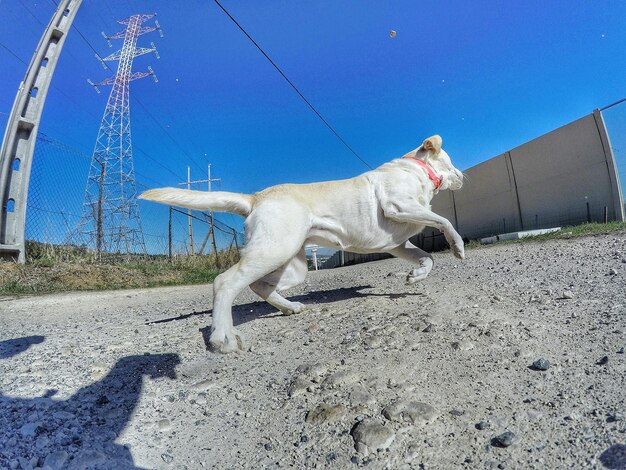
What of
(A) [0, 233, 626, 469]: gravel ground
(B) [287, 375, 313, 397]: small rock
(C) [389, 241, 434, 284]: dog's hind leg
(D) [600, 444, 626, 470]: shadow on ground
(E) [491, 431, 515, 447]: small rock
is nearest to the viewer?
(D) [600, 444, 626, 470]: shadow on ground

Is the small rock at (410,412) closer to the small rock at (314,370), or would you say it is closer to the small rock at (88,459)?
the small rock at (314,370)

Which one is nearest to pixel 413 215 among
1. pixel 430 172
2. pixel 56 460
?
pixel 430 172

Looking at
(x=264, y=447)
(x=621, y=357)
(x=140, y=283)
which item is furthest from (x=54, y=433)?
(x=140, y=283)

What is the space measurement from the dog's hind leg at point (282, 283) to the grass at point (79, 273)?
20.0 feet

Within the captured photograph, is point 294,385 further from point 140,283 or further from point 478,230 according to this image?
point 478,230

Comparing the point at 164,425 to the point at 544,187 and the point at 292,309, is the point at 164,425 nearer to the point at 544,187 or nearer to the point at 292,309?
the point at 292,309

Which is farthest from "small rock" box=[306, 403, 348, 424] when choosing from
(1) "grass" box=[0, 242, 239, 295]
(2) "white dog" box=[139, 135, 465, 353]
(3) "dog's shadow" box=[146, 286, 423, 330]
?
(1) "grass" box=[0, 242, 239, 295]

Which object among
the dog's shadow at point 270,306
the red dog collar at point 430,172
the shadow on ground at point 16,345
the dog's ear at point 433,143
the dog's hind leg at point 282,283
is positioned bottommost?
the shadow on ground at point 16,345

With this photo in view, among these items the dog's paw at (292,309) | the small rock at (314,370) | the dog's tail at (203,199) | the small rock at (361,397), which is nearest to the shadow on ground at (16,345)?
the dog's tail at (203,199)

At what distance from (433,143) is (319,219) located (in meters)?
1.81

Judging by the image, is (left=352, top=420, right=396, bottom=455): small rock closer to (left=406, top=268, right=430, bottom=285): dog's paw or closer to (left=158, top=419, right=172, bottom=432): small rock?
(left=158, top=419, right=172, bottom=432): small rock

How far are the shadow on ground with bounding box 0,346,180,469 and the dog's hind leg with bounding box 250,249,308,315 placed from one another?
126 centimetres

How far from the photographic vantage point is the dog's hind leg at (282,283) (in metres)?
3.84

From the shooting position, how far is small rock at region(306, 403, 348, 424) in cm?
191
